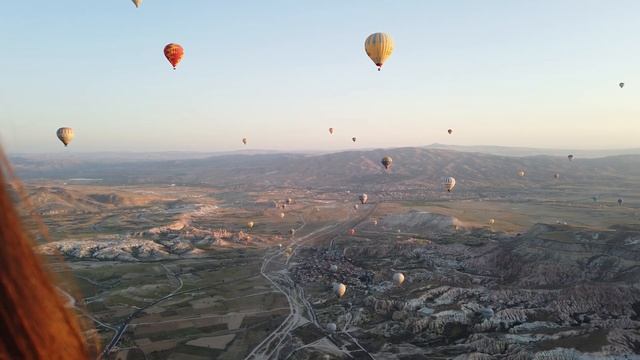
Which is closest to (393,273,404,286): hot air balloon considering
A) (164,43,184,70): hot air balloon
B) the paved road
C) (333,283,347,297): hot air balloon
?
(333,283,347,297): hot air balloon

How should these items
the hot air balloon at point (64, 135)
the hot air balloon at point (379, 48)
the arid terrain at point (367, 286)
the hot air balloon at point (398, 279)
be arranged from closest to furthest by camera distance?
1. the arid terrain at point (367, 286)
2. the hot air balloon at point (379, 48)
3. the hot air balloon at point (398, 279)
4. the hot air balloon at point (64, 135)

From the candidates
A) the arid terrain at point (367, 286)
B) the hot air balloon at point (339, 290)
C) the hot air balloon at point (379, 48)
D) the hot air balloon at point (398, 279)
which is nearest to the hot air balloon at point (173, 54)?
the hot air balloon at point (379, 48)

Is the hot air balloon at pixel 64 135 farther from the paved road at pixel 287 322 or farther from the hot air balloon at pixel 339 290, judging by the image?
the hot air balloon at pixel 339 290

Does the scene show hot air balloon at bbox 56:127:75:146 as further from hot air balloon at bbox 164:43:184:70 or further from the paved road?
the paved road

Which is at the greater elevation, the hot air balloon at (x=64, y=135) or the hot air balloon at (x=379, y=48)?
the hot air balloon at (x=379, y=48)

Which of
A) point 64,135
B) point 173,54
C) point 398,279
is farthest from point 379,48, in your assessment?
point 64,135

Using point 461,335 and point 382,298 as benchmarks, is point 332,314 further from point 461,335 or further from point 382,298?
point 461,335
